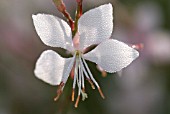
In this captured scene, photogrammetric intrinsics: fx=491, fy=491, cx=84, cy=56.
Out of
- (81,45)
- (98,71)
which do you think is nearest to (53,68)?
(81,45)

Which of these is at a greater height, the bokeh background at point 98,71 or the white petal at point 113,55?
the white petal at point 113,55

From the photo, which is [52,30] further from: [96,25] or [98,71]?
[98,71]

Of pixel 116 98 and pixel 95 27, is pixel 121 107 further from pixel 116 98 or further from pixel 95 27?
pixel 95 27

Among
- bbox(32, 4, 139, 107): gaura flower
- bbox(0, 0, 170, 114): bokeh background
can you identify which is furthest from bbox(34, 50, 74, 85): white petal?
bbox(0, 0, 170, 114): bokeh background

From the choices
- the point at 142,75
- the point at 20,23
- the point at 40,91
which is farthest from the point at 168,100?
the point at 20,23

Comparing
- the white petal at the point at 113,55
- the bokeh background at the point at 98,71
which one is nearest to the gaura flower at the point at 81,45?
the white petal at the point at 113,55

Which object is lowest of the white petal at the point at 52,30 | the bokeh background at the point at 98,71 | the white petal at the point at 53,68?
the bokeh background at the point at 98,71

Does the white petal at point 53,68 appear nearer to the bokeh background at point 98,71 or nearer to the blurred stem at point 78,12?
the blurred stem at point 78,12

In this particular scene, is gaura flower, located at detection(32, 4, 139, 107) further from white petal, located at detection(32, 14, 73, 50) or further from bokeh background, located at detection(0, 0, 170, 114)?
bokeh background, located at detection(0, 0, 170, 114)
